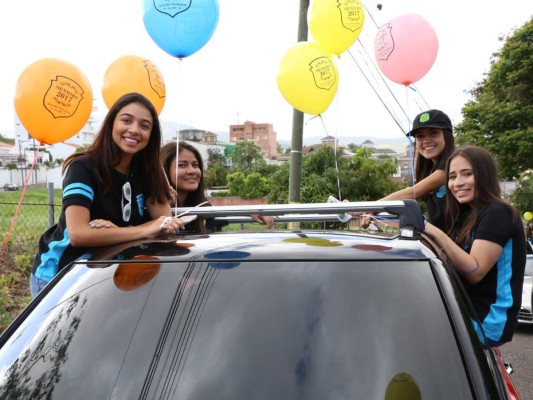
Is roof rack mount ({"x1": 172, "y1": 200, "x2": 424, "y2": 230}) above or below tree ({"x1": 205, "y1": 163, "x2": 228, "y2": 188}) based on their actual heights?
above

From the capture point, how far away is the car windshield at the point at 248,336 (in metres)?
1.41

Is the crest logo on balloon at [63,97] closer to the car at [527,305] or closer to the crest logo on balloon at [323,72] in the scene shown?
the crest logo on balloon at [323,72]

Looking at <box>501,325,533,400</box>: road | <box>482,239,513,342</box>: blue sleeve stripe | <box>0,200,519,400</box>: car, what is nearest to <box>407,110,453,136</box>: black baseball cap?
<box>482,239,513,342</box>: blue sleeve stripe

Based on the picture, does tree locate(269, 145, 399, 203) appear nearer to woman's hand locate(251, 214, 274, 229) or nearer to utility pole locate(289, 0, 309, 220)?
utility pole locate(289, 0, 309, 220)

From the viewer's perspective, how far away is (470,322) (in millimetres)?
1577

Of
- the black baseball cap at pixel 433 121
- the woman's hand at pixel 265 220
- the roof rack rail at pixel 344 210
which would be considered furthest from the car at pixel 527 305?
the roof rack rail at pixel 344 210

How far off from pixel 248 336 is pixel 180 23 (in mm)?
3714

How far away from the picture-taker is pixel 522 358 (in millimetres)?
5871

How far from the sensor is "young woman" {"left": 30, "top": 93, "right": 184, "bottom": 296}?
7.54 feet

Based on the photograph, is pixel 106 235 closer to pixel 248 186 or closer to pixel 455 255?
pixel 455 255

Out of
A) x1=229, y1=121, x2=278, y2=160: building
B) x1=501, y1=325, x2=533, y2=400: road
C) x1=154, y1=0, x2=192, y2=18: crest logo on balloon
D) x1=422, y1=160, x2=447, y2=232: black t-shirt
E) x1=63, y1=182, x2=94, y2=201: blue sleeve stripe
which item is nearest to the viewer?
x1=63, y1=182, x2=94, y2=201: blue sleeve stripe

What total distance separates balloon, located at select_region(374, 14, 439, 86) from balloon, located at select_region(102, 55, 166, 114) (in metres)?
2.46

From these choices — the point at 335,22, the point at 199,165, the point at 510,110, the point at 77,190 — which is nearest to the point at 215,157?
the point at 510,110

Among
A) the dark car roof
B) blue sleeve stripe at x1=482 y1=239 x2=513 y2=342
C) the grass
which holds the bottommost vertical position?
the grass
